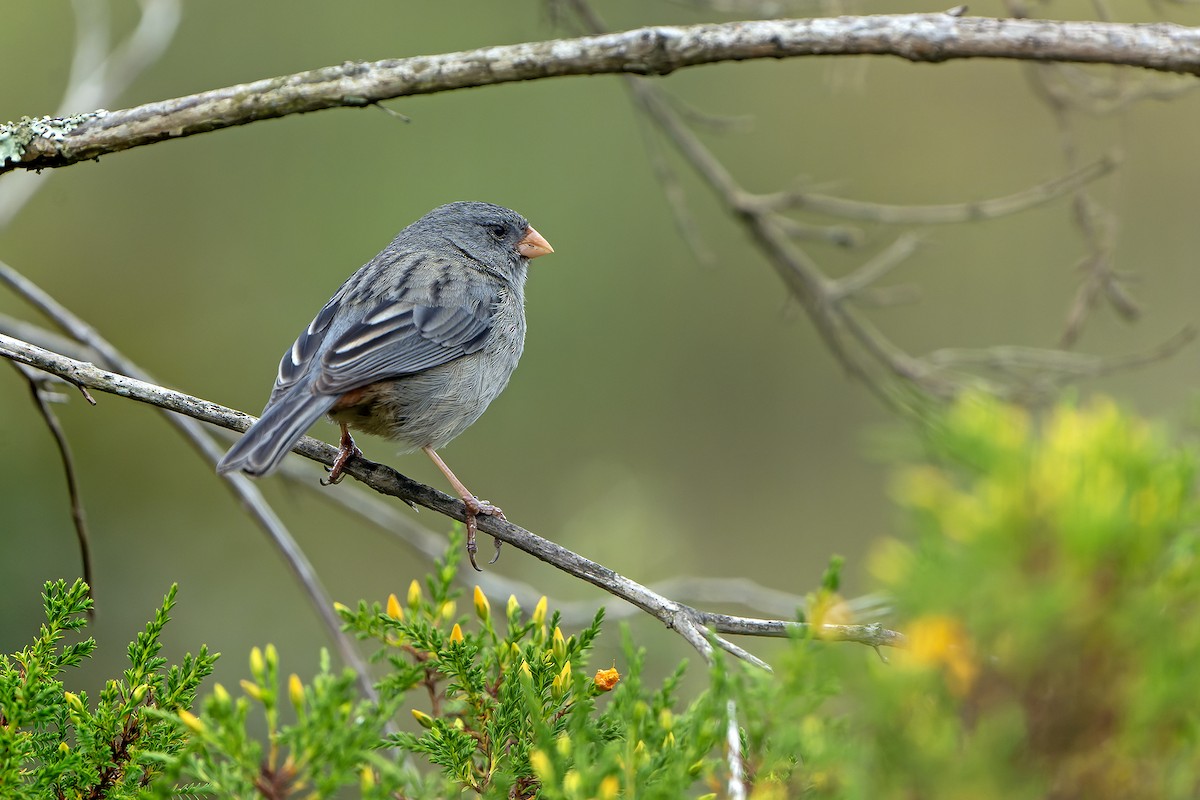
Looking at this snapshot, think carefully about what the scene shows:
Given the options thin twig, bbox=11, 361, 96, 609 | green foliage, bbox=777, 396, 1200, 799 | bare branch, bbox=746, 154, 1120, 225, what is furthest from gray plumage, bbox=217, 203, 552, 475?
green foliage, bbox=777, 396, 1200, 799

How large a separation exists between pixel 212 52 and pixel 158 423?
283 centimetres

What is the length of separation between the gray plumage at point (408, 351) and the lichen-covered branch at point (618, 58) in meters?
0.95

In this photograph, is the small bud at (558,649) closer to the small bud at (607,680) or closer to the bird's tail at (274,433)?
the small bud at (607,680)

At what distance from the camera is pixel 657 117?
452 cm

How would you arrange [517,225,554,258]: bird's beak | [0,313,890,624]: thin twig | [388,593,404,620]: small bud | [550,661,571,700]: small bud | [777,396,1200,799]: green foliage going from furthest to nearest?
1. [517,225,554,258]: bird's beak
2. [0,313,890,624]: thin twig
3. [388,593,404,620]: small bud
4. [550,661,571,700]: small bud
5. [777,396,1200,799]: green foliage

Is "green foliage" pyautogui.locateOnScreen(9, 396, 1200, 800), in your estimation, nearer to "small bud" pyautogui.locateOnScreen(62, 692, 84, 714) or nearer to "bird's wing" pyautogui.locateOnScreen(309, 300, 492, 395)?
"small bud" pyautogui.locateOnScreen(62, 692, 84, 714)

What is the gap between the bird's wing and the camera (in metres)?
3.85

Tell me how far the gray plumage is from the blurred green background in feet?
8.97

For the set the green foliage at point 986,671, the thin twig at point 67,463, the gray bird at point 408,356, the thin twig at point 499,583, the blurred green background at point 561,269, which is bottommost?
the green foliage at point 986,671

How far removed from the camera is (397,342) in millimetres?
4145

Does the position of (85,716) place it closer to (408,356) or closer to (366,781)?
(366,781)

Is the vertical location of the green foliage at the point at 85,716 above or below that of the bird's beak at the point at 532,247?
below

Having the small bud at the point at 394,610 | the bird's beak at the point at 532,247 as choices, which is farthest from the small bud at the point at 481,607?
the bird's beak at the point at 532,247

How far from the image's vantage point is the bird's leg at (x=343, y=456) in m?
3.73
